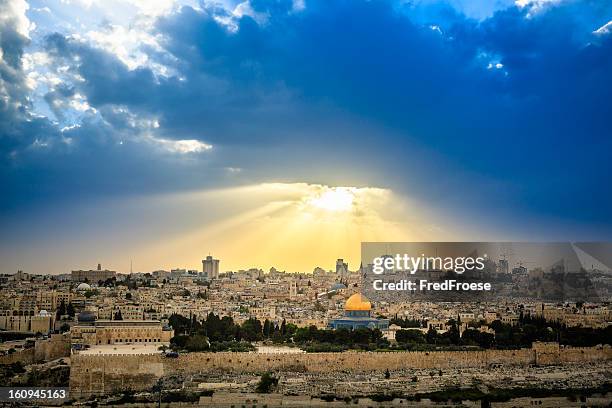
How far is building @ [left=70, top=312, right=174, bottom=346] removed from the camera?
19.9 m

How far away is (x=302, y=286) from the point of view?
47.2 meters

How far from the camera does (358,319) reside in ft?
83.9

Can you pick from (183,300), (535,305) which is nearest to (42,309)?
(183,300)

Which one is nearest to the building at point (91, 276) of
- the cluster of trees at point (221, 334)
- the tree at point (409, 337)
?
the cluster of trees at point (221, 334)

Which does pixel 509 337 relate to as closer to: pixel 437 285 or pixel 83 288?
pixel 437 285

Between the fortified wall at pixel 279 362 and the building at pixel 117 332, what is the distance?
11.8 feet

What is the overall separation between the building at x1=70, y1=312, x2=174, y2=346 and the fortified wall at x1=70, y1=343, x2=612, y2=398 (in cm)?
358

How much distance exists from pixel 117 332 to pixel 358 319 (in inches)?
321

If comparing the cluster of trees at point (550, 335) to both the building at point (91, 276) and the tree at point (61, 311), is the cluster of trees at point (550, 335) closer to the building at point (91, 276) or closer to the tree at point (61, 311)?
the tree at point (61, 311)

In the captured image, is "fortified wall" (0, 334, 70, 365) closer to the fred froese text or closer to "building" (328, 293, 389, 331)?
"building" (328, 293, 389, 331)

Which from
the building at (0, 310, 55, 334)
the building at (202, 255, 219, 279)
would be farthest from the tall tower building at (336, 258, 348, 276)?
the building at (0, 310, 55, 334)

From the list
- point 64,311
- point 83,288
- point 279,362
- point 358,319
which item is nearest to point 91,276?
point 83,288

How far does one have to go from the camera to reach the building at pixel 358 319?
25.2 metres

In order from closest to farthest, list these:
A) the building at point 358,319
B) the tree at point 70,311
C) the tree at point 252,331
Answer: the tree at point 252,331 < the building at point 358,319 < the tree at point 70,311
